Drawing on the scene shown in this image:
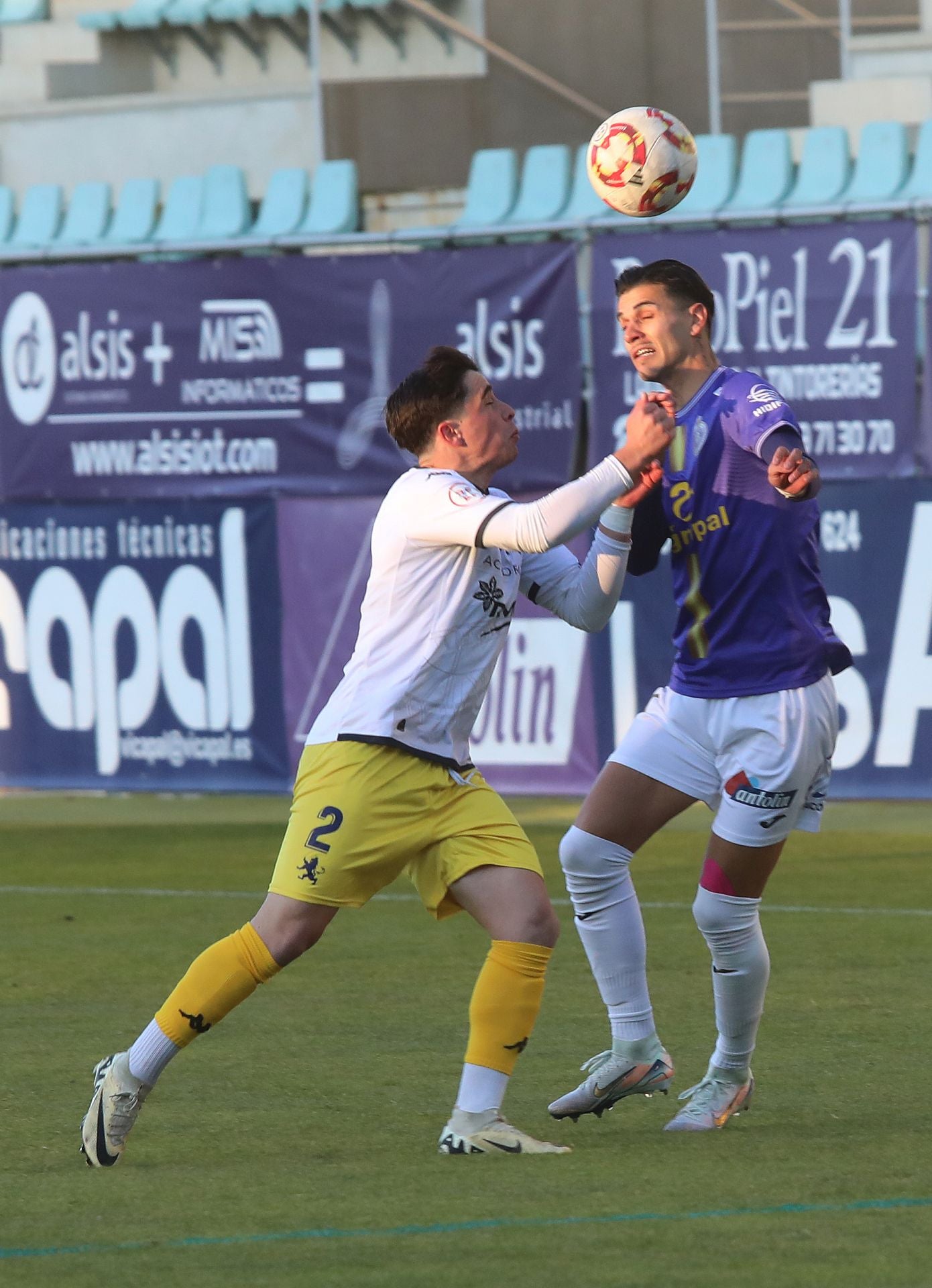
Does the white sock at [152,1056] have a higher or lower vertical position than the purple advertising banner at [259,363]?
lower

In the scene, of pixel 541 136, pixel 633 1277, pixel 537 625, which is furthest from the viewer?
pixel 541 136

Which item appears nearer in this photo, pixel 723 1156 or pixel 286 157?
pixel 723 1156

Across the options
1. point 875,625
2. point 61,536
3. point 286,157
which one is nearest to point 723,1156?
point 875,625

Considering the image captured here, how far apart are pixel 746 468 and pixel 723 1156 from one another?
1615 millimetres

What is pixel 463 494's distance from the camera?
5398 mm

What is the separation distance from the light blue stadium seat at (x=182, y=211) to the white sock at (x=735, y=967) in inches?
381

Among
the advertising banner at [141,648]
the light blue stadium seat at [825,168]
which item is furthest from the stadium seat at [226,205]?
the light blue stadium seat at [825,168]

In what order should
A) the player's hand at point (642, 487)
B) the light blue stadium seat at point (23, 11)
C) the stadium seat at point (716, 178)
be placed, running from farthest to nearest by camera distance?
the light blue stadium seat at point (23, 11), the stadium seat at point (716, 178), the player's hand at point (642, 487)

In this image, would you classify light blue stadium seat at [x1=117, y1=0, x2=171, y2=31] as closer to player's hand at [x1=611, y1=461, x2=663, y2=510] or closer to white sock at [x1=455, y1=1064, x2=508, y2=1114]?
player's hand at [x1=611, y1=461, x2=663, y2=510]

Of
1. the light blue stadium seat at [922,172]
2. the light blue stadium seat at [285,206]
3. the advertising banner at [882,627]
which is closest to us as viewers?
the advertising banner at [882,627]

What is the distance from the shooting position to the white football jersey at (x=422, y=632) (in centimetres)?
546

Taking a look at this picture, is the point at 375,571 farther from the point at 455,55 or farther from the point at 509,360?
the point at 455,55

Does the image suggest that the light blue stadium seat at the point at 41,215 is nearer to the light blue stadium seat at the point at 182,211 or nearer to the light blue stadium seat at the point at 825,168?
the light blue stadium seat at the point at 182,211

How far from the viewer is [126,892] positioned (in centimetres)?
1037
